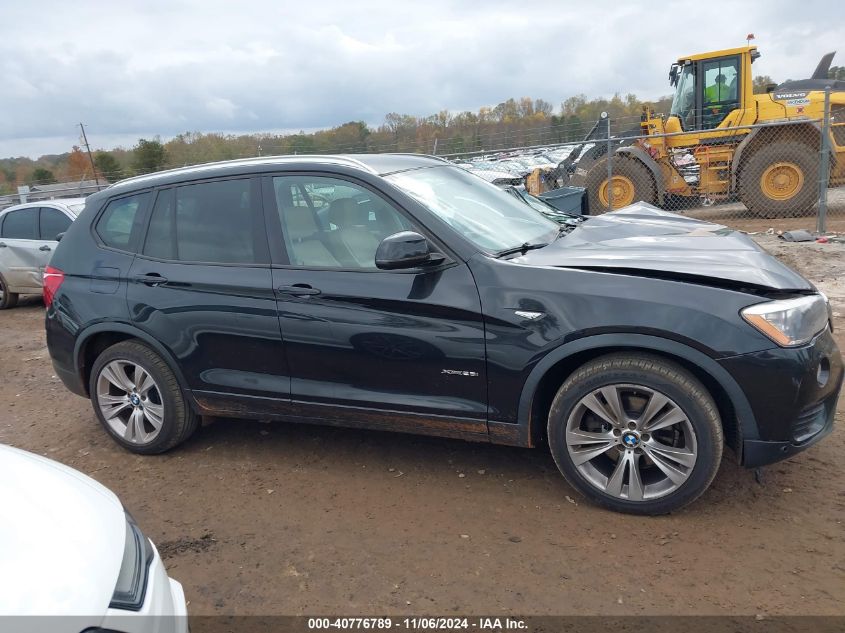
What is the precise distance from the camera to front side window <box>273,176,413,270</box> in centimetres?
357

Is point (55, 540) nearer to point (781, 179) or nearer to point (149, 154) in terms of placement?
point (781, 179)

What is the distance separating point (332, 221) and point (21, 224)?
8.00m

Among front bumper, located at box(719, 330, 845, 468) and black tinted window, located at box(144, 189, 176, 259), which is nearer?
front bumper, located at box(719, 330, 845, 468)

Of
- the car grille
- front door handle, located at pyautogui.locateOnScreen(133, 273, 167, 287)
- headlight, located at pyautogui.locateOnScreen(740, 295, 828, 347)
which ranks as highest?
front door handle, located at pyautogui.locateOnScreen(133, 273, 167, 287)

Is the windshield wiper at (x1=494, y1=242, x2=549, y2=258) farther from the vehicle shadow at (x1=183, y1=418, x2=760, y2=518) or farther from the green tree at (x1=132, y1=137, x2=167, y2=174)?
the green tree at (x1=132, y1=137, x2=167, y2=174)

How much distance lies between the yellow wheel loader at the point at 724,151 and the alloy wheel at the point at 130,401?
10.2 m

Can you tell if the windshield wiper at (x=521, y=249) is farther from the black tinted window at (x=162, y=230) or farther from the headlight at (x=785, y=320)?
the black tinted window at (x=162, y=230)

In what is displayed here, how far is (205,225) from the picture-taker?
3.98 meters

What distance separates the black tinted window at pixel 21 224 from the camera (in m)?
9.49

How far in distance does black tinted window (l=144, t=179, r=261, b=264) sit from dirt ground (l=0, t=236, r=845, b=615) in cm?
132

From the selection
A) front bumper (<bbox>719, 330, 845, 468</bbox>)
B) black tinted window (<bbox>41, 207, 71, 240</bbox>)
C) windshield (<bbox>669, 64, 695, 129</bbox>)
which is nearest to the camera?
front bumper (<bbox>719, 330, 845, 468</bbox>)

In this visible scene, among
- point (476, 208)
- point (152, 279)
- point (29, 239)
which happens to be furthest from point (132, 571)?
point (29, 239)

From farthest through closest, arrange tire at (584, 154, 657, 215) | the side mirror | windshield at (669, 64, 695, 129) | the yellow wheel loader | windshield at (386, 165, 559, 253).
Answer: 1. windshield at (669, 64, 695, 129)
2. tire at (584, 154, 657, 215)
3. the yellow wheel loader
4. windshield at (386, 165, 559, 253)
5. the side mirror

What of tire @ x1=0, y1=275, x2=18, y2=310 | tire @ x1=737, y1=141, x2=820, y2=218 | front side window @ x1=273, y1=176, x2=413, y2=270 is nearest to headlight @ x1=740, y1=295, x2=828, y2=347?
front side window @ x1=273, y1=176, x2=413, y2=270
